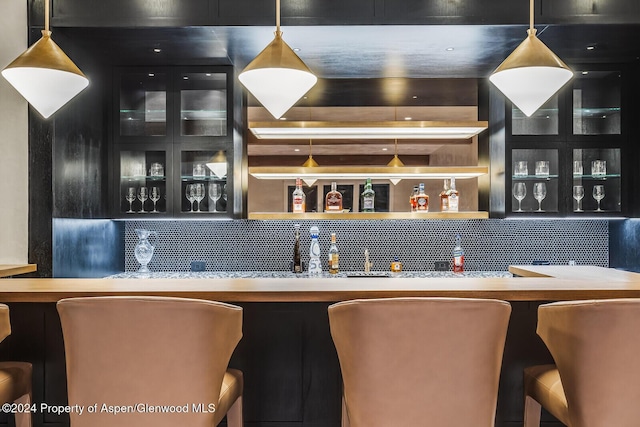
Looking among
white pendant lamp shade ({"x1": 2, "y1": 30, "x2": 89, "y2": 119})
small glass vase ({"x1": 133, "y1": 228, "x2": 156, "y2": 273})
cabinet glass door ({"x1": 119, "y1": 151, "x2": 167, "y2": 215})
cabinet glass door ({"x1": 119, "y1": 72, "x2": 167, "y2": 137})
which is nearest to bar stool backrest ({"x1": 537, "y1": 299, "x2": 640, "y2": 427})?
white pendant lamp shade ({"x1": 2, "y1": 30, "x2": 89, "y2": 119})

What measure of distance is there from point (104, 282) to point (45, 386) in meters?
0.51

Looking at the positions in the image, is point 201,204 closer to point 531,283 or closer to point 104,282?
point 104,282

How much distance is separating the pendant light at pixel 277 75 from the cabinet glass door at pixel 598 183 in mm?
2444

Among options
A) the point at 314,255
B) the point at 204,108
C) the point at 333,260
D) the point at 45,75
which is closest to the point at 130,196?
the point at 204,108

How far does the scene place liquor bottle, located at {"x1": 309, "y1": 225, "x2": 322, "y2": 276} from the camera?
13.0 feet

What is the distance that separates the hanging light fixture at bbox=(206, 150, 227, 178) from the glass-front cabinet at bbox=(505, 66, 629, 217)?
1.98 metres

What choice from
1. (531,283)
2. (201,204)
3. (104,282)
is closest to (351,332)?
(531,283)

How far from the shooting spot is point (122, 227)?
13.4ft

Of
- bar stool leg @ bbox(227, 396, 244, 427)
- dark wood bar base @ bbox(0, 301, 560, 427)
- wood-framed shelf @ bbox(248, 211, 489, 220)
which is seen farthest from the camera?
wood-framed shelf @ bbox(248, 211, 489, 220)

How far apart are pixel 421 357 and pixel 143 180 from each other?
2.80 metres

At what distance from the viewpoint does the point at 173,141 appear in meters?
3.66

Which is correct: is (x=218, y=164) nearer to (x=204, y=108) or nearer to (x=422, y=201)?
(x=204, y=108)

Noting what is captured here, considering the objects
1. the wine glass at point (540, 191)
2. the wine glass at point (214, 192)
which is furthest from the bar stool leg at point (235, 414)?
the wine glass at point (540, 191)

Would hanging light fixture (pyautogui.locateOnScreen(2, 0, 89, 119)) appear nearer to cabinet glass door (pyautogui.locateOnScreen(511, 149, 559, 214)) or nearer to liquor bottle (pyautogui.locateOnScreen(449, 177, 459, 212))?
liquor bottle (pyautogui.locateOnScreen(449, 177, 459, 212))
